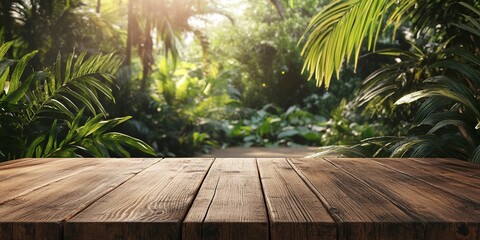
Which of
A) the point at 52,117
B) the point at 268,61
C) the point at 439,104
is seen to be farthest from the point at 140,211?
the point at 268,61

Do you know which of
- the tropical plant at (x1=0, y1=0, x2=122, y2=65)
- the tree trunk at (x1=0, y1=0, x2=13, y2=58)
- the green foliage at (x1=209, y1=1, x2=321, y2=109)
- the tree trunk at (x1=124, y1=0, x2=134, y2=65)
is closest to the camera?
the tree trunk at (x1=0, y1=0, x2=13, y2=58)

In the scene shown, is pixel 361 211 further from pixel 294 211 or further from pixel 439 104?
pixel 439 104

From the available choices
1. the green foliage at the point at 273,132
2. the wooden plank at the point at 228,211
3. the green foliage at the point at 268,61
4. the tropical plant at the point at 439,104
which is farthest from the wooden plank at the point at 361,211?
the green foliage at the point at 268,61

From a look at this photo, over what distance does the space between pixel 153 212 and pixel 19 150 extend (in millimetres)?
2012

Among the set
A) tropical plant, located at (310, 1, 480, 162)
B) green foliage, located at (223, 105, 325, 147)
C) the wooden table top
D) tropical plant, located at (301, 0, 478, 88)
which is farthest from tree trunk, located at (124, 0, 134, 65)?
the wooden table top

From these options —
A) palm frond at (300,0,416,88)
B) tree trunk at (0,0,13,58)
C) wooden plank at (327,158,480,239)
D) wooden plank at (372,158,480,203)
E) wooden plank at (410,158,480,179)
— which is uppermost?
tree trunk at (0,0,13,58)

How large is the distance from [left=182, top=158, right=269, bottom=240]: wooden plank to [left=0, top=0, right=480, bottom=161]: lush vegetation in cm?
137

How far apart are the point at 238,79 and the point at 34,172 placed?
18315 millimetres

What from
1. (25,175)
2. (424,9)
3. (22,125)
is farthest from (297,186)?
(424,9)

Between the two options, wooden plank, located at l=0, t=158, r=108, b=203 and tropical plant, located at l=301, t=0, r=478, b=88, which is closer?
wooden plank, located at l=0, t=158, r=108, b=203

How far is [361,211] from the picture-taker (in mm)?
1305

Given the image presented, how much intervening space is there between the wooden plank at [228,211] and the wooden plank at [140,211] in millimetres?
29

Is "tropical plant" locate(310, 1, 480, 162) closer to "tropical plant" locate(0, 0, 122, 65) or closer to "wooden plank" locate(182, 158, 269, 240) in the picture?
"wooden plank" locate(182, 158, 269, 240)

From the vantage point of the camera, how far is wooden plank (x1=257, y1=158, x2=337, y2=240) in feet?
3.89
